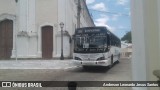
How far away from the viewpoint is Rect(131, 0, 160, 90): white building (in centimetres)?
530

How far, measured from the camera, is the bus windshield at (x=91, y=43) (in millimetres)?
14252

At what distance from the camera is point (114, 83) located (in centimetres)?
509

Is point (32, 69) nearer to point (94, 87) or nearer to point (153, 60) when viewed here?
point (94, 87)

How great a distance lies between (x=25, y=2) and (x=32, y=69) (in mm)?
5066

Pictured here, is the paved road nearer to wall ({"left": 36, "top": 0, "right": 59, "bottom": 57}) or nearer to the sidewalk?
the sidewalk

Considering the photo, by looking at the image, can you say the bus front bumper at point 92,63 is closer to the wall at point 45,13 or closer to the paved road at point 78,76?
the paved road at point 78,76

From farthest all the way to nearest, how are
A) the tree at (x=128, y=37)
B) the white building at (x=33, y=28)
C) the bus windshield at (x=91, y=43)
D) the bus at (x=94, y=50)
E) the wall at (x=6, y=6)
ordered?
the white building at (x=33, y=28) < the wall at (x=6, y=6) < the bus at (x=94, y=50) < the bus windshield at (x=91, y=43) < the tree at (x=128, y=37)

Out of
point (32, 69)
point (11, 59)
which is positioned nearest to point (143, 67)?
point (11, 59)

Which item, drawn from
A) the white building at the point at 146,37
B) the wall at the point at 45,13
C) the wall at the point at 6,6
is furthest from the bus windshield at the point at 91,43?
the white building at the point at 146,37

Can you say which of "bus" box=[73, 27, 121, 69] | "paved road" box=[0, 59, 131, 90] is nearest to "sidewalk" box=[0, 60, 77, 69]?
"paved road" box=[0, 59, 131, 90]

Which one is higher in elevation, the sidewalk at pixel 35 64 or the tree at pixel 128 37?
the tree at pixel 128 37

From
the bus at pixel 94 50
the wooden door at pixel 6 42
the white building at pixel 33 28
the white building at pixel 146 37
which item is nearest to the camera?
the white building at pixel 146 37

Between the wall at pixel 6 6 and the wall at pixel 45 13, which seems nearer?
the wall at pixel 6 6

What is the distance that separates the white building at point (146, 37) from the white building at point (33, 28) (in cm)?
904
